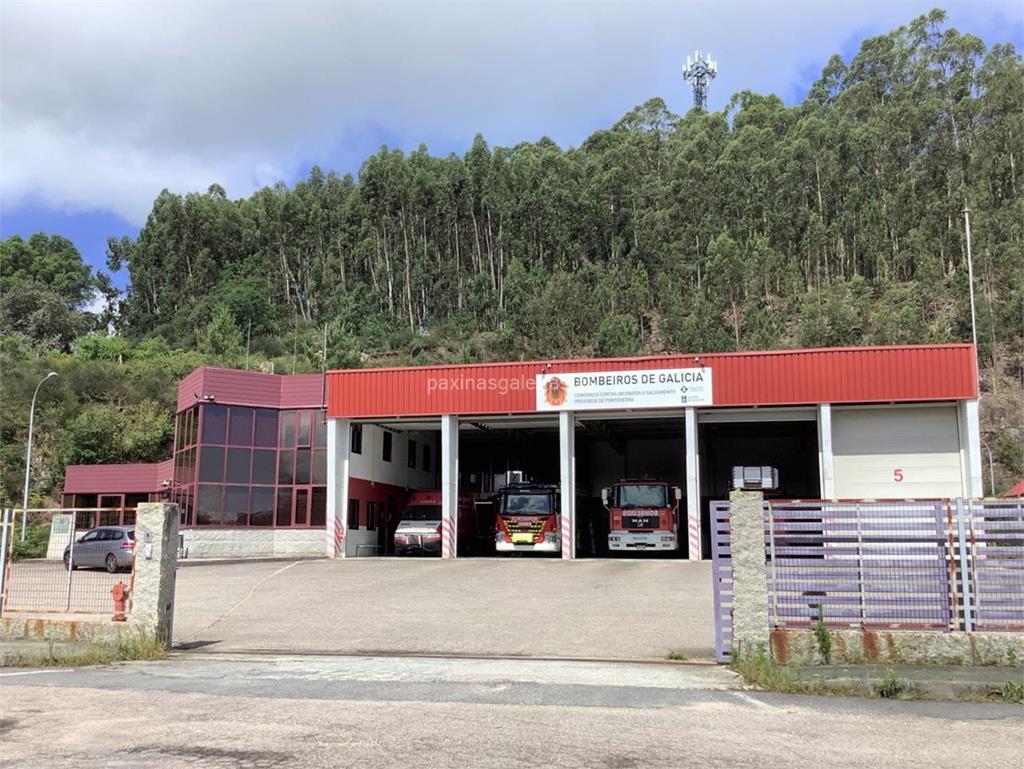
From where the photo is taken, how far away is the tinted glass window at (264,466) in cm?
3716

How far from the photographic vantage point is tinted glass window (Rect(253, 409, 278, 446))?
123 feet

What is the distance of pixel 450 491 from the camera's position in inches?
1363

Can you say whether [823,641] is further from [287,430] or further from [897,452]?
[287,430]

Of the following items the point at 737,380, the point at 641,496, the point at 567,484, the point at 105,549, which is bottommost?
the point at 105,549

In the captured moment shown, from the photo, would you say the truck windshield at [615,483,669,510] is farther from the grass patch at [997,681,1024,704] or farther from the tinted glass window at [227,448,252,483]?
the grass patch at [997,681,1024,704]

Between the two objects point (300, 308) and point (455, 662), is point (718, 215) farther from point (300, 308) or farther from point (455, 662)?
point (455, 662)

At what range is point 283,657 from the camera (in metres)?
13.0

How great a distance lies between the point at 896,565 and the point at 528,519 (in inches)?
859

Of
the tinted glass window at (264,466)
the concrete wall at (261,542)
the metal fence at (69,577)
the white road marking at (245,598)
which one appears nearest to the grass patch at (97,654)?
the metal fence at (69,577)

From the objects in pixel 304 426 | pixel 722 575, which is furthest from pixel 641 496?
pixel 722 575

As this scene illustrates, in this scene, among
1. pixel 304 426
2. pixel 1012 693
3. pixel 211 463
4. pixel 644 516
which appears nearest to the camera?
pixel 1012 693

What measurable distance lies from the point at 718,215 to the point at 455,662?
74.1 metres

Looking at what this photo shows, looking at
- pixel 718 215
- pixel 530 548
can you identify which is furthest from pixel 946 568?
pixel 718 215

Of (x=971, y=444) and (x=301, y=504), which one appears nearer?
(x=971, y=444)
